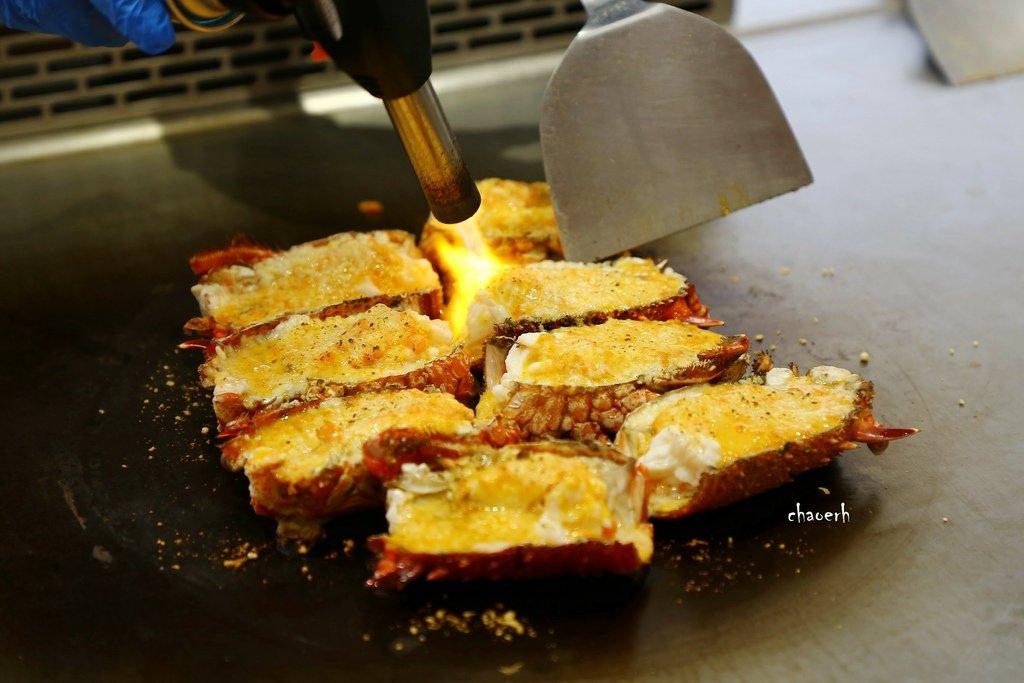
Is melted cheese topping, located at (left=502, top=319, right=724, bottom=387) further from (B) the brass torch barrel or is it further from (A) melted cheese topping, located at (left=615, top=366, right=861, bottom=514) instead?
(B) the brass torch barrel

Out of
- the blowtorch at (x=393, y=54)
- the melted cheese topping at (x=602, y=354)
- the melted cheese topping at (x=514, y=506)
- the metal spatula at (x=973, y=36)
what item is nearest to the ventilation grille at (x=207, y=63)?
the metal spatula at (x=973, y=36)

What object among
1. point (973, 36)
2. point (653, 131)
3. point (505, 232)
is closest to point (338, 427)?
point (505, 232)

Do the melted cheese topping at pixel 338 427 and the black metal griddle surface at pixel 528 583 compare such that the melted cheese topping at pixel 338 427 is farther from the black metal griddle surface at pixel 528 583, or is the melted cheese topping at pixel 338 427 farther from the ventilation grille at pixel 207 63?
the ventilation grille at pixel 207 63

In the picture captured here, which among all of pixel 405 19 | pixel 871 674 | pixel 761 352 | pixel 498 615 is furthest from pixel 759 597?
pixel 405 19

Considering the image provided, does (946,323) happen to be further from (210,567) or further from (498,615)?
(210,567)

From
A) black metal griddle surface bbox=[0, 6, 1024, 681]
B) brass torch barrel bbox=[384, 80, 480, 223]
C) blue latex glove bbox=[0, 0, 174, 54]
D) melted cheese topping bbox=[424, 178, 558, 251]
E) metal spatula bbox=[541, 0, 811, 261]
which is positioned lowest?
black metal griddle surface bbox=[0, 6, 1024, 681]

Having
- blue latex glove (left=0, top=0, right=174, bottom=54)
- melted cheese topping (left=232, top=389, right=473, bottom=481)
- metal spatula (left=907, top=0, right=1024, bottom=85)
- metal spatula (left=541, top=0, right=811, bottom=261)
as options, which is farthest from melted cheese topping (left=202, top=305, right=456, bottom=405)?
metal spatula (left=907, top=0, right=1024, bottom=85)

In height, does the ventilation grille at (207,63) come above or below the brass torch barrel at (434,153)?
below
